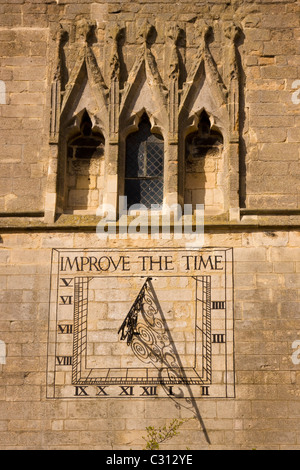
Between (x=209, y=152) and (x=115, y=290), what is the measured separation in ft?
7.29

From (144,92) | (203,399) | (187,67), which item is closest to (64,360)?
(203,399)

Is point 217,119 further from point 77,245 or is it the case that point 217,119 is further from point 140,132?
point 77,245

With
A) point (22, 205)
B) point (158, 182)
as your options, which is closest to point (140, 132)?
point (158, 182)

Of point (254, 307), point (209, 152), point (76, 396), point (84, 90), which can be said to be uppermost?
point (84, 90)

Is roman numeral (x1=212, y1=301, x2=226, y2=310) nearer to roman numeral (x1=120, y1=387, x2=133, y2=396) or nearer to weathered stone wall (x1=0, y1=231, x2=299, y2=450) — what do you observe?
weathered stone wall (x1=0, y1=231, x2=299, y2=450)

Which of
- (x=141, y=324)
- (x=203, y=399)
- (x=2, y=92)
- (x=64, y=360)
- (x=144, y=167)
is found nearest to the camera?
(x=203, y=399)

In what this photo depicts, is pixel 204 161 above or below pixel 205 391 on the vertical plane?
above

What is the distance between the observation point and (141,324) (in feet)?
38.6

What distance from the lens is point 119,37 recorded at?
13.1m

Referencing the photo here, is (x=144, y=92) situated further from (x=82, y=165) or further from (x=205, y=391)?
(x=205, y=391)

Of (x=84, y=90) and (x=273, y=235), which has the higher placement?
(x=84, y=90)

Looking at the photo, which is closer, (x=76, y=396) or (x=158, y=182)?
(x=76, y=396)

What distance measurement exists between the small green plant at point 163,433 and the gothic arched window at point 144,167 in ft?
9.08

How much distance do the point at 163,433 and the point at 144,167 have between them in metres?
3.37
